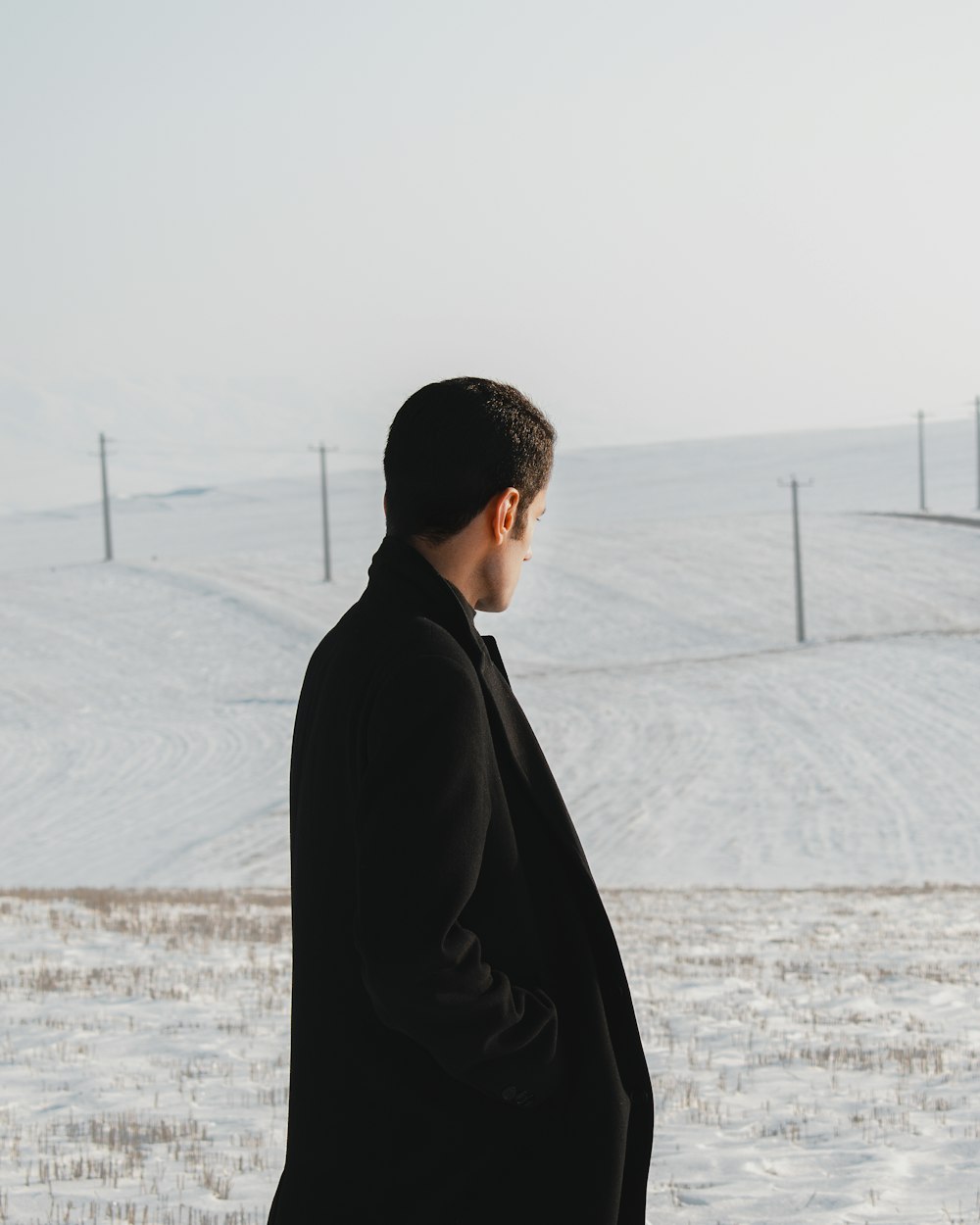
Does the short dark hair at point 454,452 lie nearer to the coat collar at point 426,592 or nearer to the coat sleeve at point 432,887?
the coat collar at point 426,592

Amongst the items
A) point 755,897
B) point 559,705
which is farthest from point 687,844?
point 559,705

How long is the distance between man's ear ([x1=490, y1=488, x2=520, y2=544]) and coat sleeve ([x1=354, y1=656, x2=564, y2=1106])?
1.16 ft

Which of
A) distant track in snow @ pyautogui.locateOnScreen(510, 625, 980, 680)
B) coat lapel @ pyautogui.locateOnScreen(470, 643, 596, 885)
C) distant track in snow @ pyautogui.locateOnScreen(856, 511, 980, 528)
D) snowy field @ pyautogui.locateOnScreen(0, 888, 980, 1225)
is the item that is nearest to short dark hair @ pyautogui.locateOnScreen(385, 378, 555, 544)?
coat lapel @ pyautogui.locateOnScreen(470, 643, 596, 885)

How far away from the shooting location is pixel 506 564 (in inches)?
106

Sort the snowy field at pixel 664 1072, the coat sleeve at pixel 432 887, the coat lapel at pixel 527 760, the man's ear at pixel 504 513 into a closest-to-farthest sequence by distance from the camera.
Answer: the coat sleeve at pixel 432 887, the coat lapel at pixel 527 760, the man's ear at pixel 504 513, the snowy field at pixel 664 1072

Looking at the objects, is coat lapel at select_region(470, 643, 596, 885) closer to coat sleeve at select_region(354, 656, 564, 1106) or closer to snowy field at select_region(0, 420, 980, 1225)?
coat sleeve at select_region(354, 656, 564, 1106)

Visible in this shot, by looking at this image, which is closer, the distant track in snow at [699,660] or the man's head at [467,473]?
A: the man's head at [467,473]

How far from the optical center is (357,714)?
244 cm

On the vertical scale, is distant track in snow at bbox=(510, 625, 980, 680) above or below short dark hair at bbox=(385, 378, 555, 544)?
below

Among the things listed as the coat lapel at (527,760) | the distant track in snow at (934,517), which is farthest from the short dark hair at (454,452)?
the distant track in snow at (934,517)

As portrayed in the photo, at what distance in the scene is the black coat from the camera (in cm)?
233

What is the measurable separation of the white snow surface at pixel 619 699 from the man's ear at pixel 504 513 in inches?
959

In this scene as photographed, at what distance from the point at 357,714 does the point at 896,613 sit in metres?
59.3

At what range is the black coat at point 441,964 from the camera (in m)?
2.33
